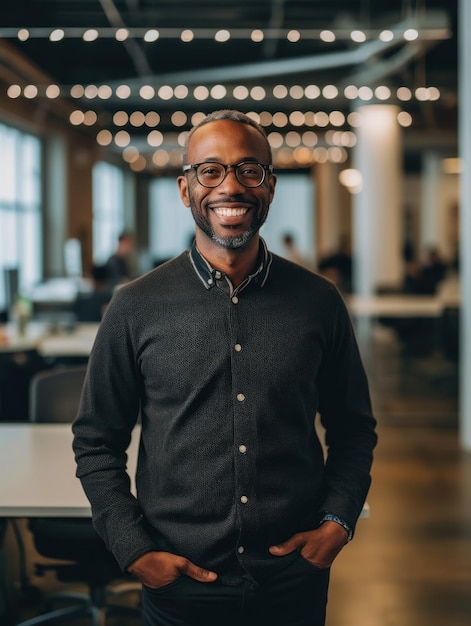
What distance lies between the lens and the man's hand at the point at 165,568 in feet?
6.23

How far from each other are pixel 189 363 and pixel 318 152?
2004cm

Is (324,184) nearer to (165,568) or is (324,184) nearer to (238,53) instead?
(238,53)

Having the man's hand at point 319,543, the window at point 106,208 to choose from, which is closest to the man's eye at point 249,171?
the man's hand at point 319,543

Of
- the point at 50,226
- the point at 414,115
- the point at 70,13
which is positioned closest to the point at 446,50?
the point at 414,115

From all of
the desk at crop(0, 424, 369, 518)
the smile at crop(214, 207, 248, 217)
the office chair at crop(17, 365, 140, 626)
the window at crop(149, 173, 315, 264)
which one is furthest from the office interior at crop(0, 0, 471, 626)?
the smile at crop(214, 207, 248, 217)

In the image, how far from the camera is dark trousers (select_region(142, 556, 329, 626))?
1910 mm

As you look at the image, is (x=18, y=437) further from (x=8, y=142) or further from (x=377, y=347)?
(x=8, y=142)

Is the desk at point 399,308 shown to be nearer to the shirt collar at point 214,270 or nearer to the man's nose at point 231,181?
the shirt collar at point 214,270

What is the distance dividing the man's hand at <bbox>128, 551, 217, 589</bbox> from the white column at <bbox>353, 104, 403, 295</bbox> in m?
12.3

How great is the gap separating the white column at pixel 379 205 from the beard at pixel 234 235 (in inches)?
481

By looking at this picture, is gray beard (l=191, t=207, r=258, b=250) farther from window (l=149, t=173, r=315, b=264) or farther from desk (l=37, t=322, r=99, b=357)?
window (l=149, t=173, r=315, b=264)

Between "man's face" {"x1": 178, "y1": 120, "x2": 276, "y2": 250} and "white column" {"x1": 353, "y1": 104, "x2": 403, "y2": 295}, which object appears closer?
"man's face" {"x1": 178, "y1": 120, "x2": 276, "y2": 250}

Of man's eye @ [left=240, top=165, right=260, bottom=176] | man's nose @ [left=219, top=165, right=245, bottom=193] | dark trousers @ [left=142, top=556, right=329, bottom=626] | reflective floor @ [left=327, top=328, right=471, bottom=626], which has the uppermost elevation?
man's eye @ [left=240, top=165, right=260, bottom=176]

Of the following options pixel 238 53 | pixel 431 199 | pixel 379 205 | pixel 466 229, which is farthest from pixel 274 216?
pixel 466 229
